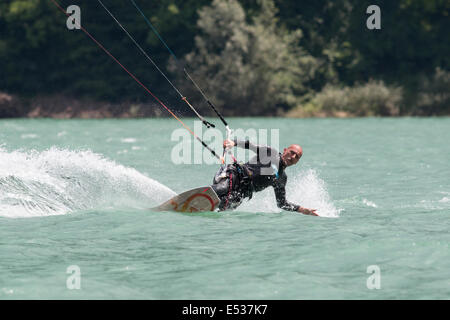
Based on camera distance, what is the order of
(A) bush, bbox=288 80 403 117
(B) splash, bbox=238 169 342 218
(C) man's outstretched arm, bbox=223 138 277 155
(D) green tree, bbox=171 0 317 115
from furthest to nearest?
(A) bush, bbox=288 80 403 117
(D) green tree, bbox=171 0 317 115
(B) splash, bbox=238 169 342 218
(C) man's outstretched arm, bbox=223 138 277 155

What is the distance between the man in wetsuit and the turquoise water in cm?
24

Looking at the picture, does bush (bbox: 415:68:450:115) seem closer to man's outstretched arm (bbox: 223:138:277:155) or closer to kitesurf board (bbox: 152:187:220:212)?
man's outstretched arm (bbox: 223:138:277:155)

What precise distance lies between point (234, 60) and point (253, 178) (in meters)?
39.9

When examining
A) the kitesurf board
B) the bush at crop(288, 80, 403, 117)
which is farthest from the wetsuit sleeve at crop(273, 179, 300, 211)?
the bush at crop(288, 80, 403, 117)

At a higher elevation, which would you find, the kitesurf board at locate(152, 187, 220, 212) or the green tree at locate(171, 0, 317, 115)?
the green tree at locate(171, 0, 317, 115)

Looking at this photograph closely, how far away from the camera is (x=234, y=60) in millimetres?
50250

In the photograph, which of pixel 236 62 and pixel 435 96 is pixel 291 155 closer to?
pixel 236 62

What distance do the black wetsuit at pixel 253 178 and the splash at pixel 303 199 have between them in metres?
0.64

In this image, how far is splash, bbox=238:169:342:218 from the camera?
459 inches

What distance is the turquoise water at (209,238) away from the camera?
7016mm

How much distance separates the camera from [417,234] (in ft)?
30.3

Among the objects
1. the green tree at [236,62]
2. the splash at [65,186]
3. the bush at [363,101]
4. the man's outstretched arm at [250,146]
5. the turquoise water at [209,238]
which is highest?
the green tree at [236,62]

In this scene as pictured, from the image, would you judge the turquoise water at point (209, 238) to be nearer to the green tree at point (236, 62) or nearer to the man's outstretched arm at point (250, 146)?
the man's outstretched arm at point (250, 146)

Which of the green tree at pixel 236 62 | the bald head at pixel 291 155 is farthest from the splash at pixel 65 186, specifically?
the green tree at pixel 236 62
